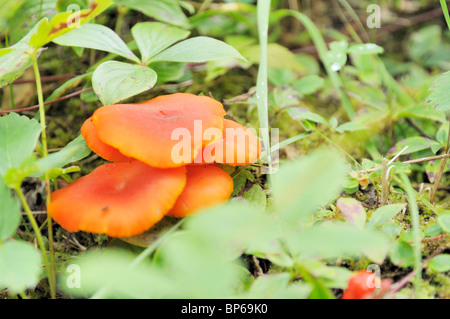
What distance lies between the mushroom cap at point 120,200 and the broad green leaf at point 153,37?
568 millimetres

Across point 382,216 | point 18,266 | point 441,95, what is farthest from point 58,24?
point 441,95

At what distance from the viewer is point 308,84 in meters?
1.99

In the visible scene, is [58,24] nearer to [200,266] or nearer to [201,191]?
[201,191]

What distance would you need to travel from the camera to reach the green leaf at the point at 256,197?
1324 mm

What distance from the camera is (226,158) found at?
1.20 meters

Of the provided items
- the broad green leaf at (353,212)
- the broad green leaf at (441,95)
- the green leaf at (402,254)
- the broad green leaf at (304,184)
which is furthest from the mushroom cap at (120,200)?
the broad green leaf at (441,95)

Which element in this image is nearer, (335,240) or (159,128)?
(335,240)

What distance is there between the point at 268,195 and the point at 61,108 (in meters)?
1.21

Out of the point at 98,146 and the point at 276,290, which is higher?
the point at 98,146

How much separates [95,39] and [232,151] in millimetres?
690

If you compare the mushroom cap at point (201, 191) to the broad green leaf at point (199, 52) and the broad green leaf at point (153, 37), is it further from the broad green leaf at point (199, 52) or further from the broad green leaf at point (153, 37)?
the broad green leaf at point (153, 37)

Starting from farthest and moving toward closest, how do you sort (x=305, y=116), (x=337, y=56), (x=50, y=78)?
(x=50, y=78) → (x=337, y=56) → (x=305, y=116)

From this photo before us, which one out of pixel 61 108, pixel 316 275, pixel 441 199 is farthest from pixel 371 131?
pixel 61 108

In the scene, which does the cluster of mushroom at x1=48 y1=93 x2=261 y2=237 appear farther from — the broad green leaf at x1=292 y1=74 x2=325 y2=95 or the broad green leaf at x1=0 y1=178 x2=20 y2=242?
the broad green leaf at x1=292 y1=74 x2=325 y2=95
